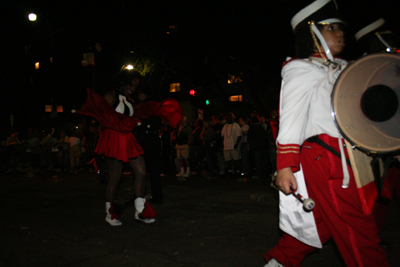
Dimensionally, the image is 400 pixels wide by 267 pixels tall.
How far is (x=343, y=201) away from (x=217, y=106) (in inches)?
1173

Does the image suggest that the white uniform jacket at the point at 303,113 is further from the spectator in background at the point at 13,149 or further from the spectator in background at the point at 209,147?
the spectator in background at the point at 13,149

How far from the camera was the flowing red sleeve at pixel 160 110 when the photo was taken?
Result: 5203 mm

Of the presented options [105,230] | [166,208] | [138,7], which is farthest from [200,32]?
[105,230]

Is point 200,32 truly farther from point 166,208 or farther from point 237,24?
point 166,208

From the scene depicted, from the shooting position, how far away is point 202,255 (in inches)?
149

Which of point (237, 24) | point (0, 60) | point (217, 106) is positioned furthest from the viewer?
point (0, 60)

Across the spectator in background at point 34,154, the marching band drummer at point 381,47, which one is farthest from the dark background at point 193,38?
the spectator in background at point 34,154

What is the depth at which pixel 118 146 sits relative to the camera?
484 centimetres

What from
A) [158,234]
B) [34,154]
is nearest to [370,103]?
[158,234]

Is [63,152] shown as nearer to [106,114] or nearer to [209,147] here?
[209,147]

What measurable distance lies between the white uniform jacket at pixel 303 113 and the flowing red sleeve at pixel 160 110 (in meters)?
3.10

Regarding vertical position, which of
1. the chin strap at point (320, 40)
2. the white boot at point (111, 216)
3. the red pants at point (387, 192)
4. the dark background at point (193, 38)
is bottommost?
the white boot at point (111, 216)

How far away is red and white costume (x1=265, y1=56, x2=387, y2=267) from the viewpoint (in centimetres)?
213

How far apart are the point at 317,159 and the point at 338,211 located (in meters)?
0.32
